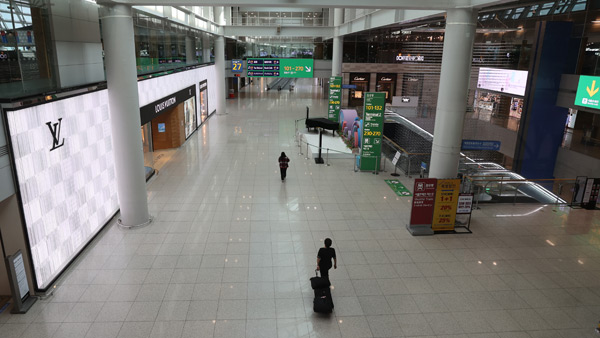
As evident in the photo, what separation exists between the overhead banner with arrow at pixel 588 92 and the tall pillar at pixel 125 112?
11.7m

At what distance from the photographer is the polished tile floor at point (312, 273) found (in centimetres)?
600

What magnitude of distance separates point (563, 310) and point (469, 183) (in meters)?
6.18

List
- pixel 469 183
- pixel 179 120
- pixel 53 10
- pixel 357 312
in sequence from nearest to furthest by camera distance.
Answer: pixel 357 312 → pixel 53 10 → pixel 469 183 → pixel 179 120

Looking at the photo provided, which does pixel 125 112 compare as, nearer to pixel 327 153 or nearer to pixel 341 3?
pixel 341 3

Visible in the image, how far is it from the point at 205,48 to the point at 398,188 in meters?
16.5

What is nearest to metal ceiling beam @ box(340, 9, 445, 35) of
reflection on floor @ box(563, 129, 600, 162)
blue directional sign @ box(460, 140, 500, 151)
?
blue directional sign @ box(460, 140, 500, 151)

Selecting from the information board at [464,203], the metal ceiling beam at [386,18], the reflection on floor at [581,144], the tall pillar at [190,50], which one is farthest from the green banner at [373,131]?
the tall pillar at [190,50]

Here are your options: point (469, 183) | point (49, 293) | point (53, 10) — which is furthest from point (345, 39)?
point (49, 293)

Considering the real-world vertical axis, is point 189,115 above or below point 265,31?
below

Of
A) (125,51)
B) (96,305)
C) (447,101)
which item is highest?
(125,51)

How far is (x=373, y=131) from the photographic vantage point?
46.7ft

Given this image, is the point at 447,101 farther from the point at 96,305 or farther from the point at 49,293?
the point at 49,293

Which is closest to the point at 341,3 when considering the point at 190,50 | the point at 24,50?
the point at 24,50

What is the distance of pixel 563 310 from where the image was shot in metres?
6.50
